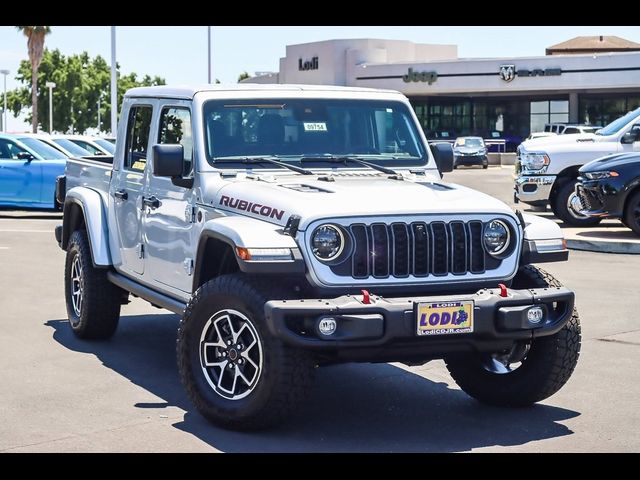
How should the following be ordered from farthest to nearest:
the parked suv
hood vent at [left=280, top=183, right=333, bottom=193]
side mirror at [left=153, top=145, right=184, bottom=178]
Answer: the parked suv, side mirror at [left=153, top=145, right=184, bottom=178], hood vent at [left=280, top=183, right=333, bottom=193]

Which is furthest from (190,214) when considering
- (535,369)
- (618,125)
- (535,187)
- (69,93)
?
(69,93)

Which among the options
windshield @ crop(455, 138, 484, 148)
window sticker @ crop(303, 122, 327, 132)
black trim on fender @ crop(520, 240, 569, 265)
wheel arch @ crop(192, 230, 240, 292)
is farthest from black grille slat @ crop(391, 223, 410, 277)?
windshield @ crop(455, 138, 484, 148)

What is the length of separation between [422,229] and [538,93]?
6699 cm

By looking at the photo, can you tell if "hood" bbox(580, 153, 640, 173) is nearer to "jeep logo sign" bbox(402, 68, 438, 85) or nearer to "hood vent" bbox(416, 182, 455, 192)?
"hood vent" bbox(416, 182, 455, 192)

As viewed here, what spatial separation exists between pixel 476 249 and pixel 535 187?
1352 centimetres

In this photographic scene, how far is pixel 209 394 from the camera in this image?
6898mm

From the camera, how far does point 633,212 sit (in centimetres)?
1748

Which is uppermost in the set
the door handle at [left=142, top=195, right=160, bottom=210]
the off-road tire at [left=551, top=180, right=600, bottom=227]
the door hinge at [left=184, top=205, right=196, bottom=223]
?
the door handle at [left=142, top=195, right=160, bottom=210]

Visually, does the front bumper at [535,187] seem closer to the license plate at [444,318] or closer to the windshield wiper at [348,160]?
the windshield wiper at [348,160]

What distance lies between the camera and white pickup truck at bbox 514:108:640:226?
19.9m

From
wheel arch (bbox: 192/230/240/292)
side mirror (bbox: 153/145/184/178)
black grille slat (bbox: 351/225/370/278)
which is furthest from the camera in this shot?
side mirror (bbox: 153/145/184/178)

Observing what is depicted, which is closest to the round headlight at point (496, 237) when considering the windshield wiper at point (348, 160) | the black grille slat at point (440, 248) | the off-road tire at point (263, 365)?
the black grille slat at point (440, 248)

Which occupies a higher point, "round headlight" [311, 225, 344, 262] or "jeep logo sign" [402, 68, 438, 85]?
"jeep logo sign" [402, 68, 438, 85]
